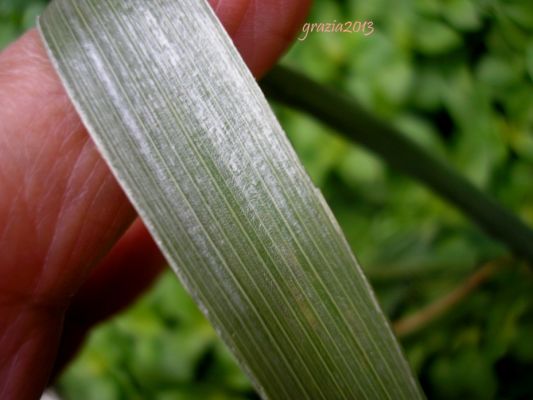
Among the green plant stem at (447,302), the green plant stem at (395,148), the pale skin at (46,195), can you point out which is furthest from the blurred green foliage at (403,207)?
A: the pale skin at (46,195)

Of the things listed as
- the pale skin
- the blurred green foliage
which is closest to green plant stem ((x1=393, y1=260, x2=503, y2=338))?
the blurred green foliage

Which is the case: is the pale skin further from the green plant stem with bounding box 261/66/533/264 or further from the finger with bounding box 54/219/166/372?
the finger with bounding box 54/219/166/372

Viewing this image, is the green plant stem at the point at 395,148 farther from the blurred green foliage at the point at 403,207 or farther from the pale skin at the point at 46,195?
the blurred green foliage at the point at 403,207

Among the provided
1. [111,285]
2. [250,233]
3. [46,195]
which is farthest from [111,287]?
[250,233]

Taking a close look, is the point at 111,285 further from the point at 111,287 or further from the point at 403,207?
the point at 403,207

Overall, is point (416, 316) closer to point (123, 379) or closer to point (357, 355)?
point (123, 379)

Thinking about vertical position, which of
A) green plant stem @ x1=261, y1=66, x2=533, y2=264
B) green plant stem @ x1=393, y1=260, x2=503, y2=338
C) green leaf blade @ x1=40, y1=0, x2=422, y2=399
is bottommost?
green plant stem @ x1=393, y1=260, x2=503, y2=338
